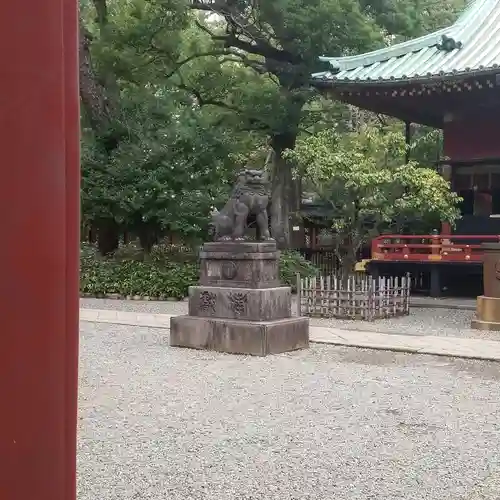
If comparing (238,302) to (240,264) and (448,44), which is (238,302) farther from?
(448,44)

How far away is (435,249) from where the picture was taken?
15.8 metres

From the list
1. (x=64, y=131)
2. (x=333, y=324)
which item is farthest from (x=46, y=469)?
(x=333, y=324)

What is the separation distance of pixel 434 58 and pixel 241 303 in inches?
378

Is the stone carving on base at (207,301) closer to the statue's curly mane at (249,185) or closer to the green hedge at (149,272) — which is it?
the statue's curly mane at (249,185)

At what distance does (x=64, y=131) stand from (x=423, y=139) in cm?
1942

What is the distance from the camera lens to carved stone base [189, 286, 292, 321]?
924cm

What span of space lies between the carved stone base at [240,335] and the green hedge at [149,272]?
7039 millimetres

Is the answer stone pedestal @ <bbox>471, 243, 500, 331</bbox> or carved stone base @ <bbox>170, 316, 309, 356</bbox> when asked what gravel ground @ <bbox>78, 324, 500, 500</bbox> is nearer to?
carved stone base @ <bbox>170, 316, 309, 356</bbox>

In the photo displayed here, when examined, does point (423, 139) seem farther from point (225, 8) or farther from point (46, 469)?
point (46, 469)

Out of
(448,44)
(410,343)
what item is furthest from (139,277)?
(448,44)

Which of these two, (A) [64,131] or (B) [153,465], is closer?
(A) [64,131]

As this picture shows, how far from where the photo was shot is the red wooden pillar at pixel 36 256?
0.80m

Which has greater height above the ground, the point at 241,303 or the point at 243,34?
the point at 243,34

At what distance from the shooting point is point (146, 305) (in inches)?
612
